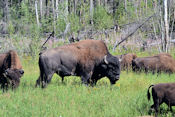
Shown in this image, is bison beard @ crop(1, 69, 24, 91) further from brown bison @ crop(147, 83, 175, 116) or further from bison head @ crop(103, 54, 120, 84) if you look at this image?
brown bison @ crop(147, 83, 175, 116)

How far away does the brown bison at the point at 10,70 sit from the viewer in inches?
356

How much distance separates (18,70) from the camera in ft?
30.2

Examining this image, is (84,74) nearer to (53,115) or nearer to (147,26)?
(53,115)

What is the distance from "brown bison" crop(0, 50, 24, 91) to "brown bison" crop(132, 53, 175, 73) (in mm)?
5858

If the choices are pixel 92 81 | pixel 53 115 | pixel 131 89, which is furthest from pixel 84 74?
pixel 53 115

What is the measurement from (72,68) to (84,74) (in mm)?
475

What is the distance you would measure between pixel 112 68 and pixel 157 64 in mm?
3591

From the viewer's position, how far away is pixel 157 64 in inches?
519

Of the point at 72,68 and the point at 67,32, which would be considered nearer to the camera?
the point at 72,68

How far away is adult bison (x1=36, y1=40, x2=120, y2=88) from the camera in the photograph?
9672mm

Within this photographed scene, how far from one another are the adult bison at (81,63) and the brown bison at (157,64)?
3210mm

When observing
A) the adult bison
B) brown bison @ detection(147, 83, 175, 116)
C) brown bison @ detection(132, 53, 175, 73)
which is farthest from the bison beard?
brown bison @ detection(132, 53, 175, 73)

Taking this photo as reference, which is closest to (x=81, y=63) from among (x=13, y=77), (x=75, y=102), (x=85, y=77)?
(x=85, y=77)

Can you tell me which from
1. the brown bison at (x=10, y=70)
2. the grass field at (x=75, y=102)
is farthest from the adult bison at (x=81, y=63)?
the brown bison at (x=10, y=70)
